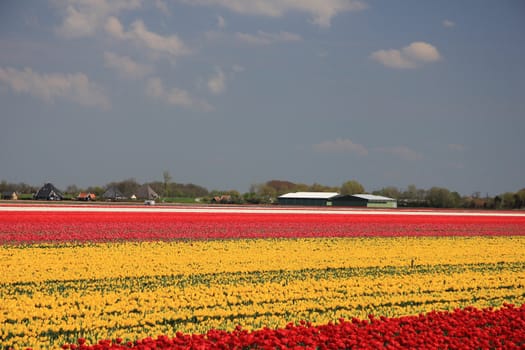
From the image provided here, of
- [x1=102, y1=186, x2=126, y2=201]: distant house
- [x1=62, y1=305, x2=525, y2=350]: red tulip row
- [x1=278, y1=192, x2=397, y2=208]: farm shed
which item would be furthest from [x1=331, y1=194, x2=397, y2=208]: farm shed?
→ [x1=62, y1=305, x2=525, y2=350]: red tulip row

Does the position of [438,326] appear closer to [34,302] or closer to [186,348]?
[186,348]

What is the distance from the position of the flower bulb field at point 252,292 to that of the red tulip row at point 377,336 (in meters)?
0.03

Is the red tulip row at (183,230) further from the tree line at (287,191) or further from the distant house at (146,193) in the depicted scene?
the distant house at (146,193)

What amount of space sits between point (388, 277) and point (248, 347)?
877 centimetres

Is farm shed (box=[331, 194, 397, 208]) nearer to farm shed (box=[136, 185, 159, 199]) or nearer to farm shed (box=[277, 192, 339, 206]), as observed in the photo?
farm shed (box=[277, 192, 339, 206])

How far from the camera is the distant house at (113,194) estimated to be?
123625 millimetres

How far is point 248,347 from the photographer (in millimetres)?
8328

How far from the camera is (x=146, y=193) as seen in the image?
134m

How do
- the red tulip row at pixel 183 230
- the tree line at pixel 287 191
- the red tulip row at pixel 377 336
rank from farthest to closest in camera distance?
1. the tree line at pixel 287 191
2. the red tulip row at pixel 183 230
3. the red tulip row at pixel 377 336

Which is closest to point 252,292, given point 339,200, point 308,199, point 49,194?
point 339,200

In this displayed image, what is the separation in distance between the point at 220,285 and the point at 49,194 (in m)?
108

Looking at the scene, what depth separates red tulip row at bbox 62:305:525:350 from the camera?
26.5 ft

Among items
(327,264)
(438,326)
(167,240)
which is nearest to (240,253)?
(327,264)

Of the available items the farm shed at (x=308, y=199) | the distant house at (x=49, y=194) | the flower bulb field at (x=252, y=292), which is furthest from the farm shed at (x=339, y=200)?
the flower bulb field at (x=252, y=292)
